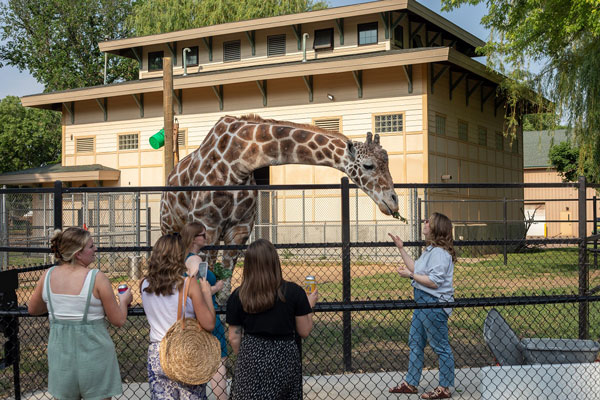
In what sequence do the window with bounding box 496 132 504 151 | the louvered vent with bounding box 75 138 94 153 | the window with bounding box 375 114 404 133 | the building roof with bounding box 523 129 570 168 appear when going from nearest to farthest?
1. the window with bounding box 375 114 404 133
2. the louvered vent with bounding box 75 138 94 153
3. the window with bounding box 496 132 504 151
4. the building roof with bounding box 523 129 570 168

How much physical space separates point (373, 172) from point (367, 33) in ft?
59.9

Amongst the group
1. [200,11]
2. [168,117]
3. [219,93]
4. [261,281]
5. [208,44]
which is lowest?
[261,281]

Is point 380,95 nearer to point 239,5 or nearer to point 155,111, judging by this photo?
point 155,111

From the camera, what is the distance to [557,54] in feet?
65.5

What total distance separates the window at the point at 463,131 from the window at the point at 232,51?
9.38 meters

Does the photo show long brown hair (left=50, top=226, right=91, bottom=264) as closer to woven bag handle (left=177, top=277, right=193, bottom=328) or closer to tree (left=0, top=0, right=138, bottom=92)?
woven bag handle (left=177, top=277, right=193, bottom=328)

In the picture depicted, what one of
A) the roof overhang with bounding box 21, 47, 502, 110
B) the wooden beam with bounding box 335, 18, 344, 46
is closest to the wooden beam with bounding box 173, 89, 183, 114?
the roof overhang with bounding box 21, 47, 502, 110

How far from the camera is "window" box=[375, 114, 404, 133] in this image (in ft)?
73.3

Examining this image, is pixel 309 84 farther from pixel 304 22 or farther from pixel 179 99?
pixel 179 99

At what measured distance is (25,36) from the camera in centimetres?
4528

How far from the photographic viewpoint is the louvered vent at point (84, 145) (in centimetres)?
2731

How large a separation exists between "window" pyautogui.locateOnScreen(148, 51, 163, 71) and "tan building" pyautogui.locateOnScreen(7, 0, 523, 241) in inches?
2.6

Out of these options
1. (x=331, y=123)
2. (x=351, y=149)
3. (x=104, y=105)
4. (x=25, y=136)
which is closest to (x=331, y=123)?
(x=331, y=123)

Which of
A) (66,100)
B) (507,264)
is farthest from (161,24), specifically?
(507,264)
